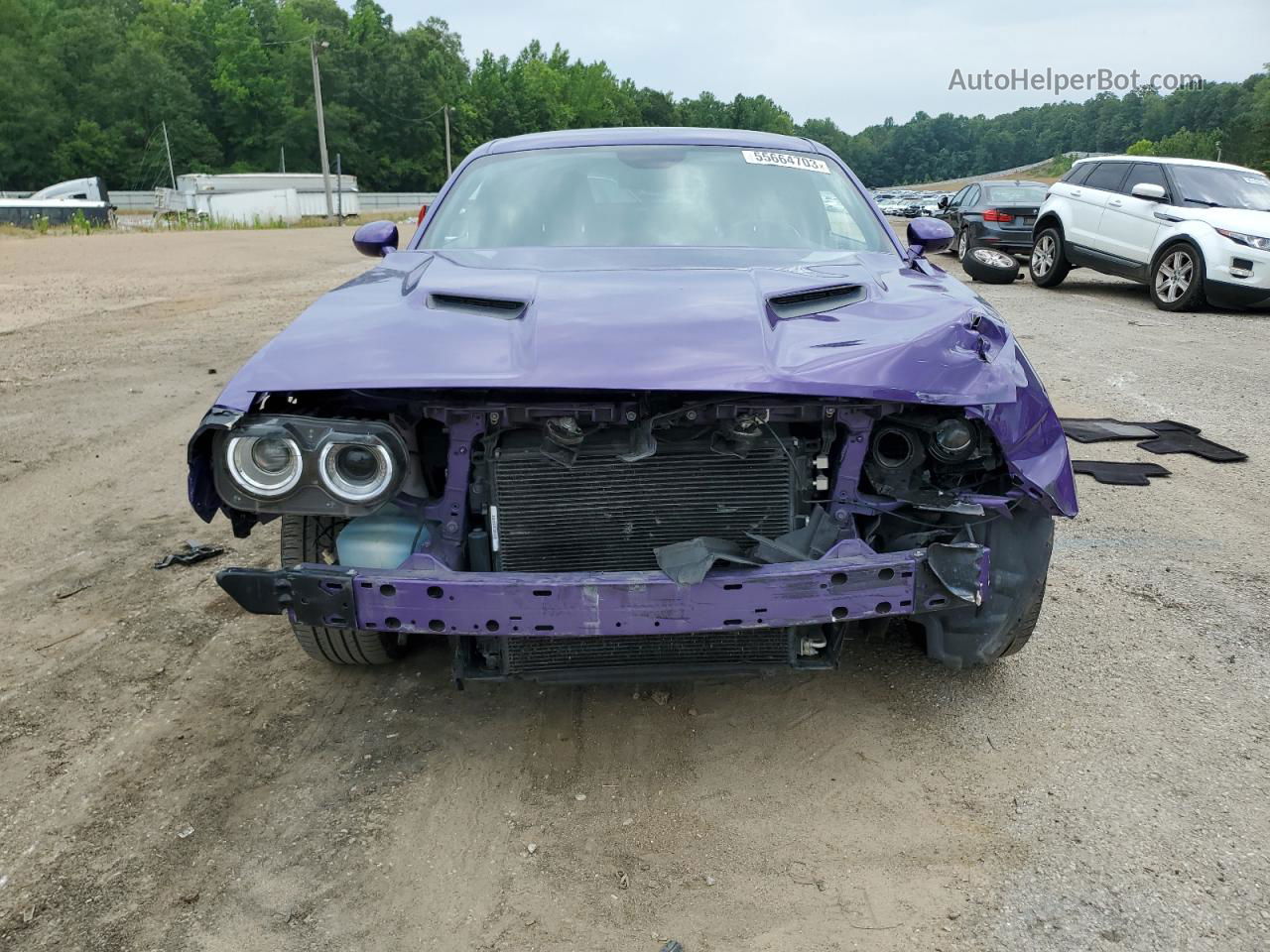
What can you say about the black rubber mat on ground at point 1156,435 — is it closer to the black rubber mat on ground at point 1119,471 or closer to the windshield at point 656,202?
the black rubber mat on ground at point 1119,471

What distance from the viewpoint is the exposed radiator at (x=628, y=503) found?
2.49 metres

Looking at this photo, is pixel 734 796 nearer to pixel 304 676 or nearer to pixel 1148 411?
pixel 304 676

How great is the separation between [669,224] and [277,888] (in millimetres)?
2536

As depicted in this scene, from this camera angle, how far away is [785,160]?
4.02 m

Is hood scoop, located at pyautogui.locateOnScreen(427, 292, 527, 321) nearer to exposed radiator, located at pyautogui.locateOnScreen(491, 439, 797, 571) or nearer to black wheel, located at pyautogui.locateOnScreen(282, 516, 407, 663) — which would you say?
exposed radiator, located at pyautogui.locateOnScreen(491, 439, 797, 571)

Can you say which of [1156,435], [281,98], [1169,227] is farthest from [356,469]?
[281,98]

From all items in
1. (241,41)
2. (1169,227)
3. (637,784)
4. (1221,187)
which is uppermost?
(241,41)

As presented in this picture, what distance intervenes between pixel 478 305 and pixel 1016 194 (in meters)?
14.7

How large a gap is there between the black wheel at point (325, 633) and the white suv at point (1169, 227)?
10.3 m

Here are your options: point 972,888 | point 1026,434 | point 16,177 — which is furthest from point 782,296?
point 16,177

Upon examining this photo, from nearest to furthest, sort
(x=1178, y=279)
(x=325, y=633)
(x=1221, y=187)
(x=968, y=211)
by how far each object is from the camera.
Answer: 1. (x=325, y=633)
2. (x=1178, y=279)
3. (x=1221, y=187)
4. (x=968, y=211)

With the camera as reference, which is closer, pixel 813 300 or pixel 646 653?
pixel 646 653

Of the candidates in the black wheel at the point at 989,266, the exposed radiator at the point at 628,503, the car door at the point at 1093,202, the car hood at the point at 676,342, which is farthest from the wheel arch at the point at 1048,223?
the exposed radiator at the point at 628,503

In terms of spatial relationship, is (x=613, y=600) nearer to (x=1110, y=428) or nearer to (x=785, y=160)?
(x=785, y=160)
